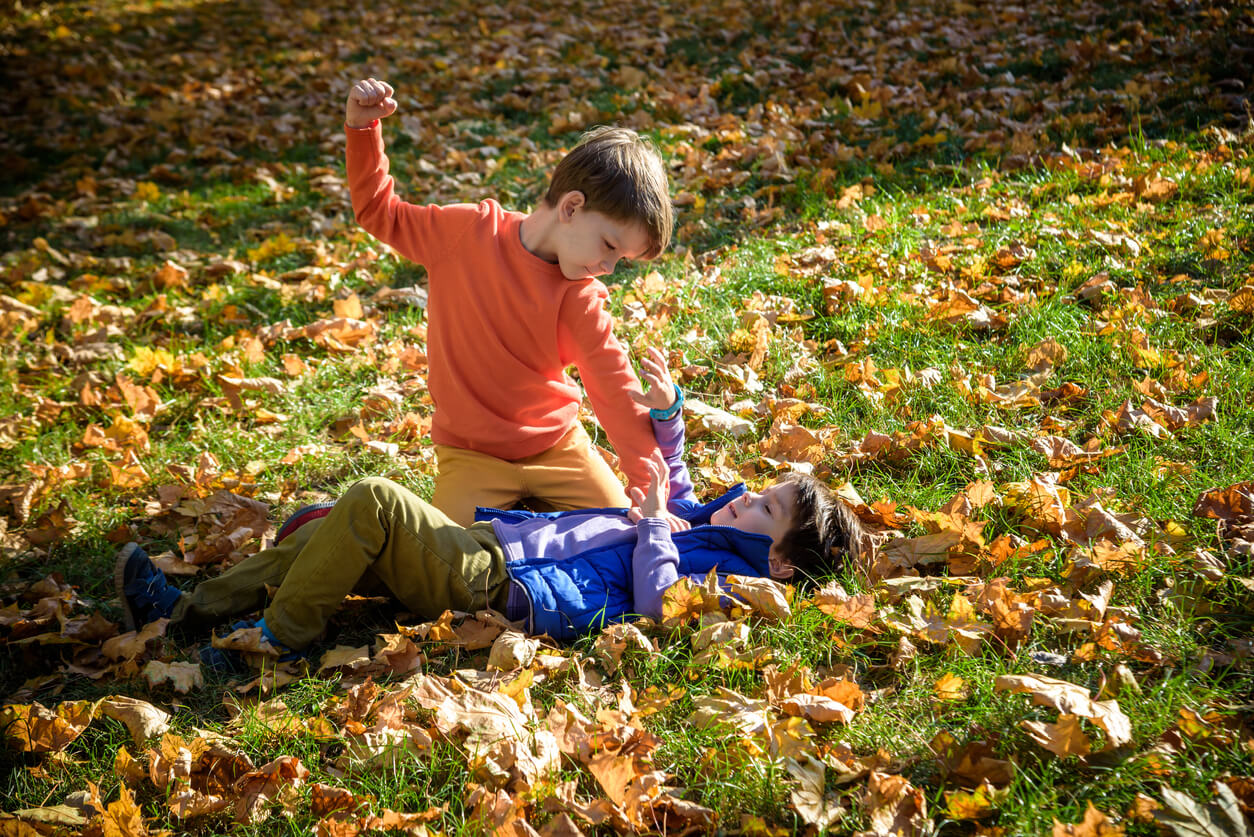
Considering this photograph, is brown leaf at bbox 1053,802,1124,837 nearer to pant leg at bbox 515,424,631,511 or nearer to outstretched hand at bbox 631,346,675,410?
outstretched hand at bbox 631,346,675,410

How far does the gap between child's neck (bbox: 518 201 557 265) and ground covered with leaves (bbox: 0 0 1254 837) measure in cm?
106

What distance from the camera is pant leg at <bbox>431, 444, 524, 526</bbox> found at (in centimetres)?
296

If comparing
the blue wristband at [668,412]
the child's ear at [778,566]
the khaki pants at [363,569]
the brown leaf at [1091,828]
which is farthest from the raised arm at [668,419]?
the brown leaf at [1091,828]

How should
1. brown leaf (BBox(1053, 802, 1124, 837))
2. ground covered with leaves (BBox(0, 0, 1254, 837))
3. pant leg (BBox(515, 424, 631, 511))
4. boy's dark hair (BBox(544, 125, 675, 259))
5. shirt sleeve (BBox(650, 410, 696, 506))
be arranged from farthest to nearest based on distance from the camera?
pant leg (BBox(515, 424, 631, 511)) < shirt sleeve (BBox(650, 410, 696, 506)) < boy's dark hair (BBox(544, 125, 675, 259)) < ground covered with leaves (BBox(0, 0, 1254, 837)) < brown leaf (BBox(1053, 802, 1124, 837))

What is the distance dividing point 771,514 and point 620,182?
3.61 ft

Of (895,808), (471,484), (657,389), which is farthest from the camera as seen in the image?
(471,484)

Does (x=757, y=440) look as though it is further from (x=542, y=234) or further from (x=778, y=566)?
(x=542, y=234)

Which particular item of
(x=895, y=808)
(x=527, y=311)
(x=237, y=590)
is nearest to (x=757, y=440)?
(x=527, y=311)

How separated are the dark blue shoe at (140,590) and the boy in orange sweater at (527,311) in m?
0.88

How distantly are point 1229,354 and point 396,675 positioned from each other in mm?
3234

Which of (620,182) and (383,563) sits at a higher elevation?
(620,182)

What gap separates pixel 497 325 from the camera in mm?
2854

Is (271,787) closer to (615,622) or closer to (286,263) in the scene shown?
(615,622)

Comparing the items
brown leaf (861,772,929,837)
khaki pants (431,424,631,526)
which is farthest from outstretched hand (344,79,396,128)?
brown leaf (861,772,929,837)
